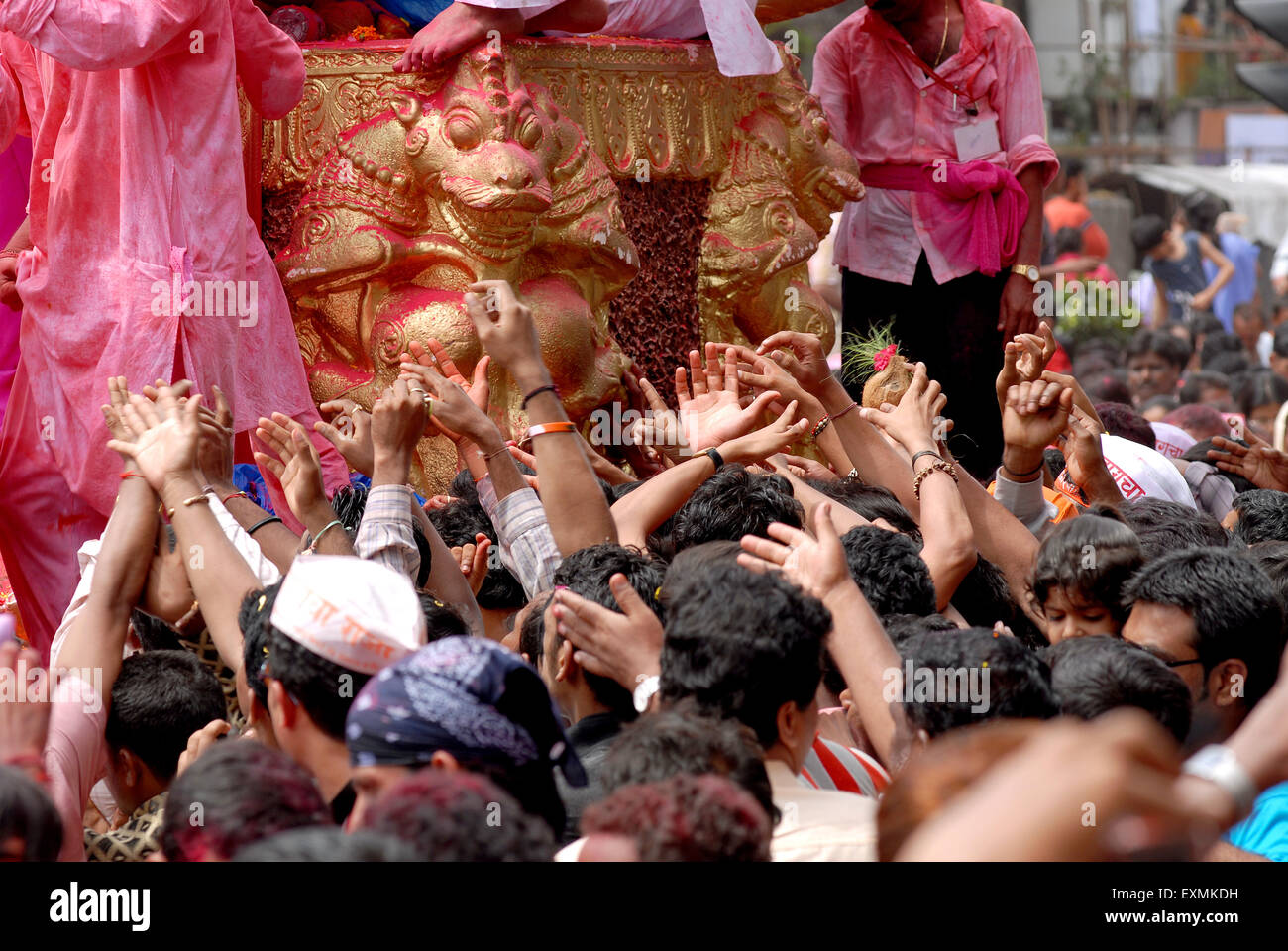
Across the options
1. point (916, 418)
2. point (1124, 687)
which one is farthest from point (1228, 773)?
point (916, 418)

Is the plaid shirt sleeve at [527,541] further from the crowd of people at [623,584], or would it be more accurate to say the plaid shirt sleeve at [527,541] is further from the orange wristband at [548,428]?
the orange wristband at [548,428]

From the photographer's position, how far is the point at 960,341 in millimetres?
5930

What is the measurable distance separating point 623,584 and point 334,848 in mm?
1067

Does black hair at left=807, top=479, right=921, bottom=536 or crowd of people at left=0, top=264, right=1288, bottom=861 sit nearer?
crowd of people at left=0, top=264, right=1288, bottom=861

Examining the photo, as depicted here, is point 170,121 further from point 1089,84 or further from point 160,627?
point 1089,84

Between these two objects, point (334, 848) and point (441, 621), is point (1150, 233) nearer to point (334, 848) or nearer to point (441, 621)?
point (441, 621)

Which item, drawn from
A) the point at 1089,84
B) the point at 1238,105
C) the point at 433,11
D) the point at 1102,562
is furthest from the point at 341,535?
the point at 1238,105

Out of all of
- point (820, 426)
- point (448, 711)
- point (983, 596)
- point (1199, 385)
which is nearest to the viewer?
point (448, 711)

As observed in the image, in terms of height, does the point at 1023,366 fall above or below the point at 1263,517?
above

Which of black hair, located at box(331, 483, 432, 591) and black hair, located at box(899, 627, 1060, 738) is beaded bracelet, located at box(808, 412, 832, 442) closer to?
black hair, located at box(331, 483, 432, 591)

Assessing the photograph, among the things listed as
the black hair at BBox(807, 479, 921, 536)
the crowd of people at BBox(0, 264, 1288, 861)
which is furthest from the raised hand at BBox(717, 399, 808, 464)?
the black hair at BBox(807, 479, 921, 536)

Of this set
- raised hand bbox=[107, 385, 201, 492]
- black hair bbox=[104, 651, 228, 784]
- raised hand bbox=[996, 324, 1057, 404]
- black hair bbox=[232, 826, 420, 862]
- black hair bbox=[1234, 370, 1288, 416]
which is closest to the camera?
black hair bbox=[232, 826, 420, 862]

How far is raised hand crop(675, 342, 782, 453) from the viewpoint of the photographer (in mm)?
3832

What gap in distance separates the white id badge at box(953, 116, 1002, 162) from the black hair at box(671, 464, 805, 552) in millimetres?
2629
